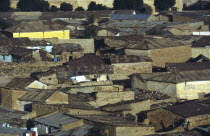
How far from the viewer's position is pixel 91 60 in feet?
75.4

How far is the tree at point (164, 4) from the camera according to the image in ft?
141

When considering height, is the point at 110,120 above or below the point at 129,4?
below

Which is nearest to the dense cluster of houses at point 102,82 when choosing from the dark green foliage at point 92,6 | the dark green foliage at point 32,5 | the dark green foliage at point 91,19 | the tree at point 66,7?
the dark green foliage at point 91,19

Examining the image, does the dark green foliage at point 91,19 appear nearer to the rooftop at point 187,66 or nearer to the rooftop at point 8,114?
the rooftop at point 187,66

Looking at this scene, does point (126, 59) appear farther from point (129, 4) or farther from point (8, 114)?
point (129, 4)

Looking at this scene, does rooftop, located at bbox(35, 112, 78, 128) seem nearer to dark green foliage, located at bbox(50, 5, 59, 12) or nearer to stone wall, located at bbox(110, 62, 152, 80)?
stone wall, located at bbox(110, 62, 152, 80)

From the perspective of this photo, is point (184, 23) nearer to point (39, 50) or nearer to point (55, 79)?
point (39, 50)

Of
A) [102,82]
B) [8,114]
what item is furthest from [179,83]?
[8,114]

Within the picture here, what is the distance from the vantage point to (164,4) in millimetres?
43156

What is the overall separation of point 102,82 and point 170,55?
358 cm

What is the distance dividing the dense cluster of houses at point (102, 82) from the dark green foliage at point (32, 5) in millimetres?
11606

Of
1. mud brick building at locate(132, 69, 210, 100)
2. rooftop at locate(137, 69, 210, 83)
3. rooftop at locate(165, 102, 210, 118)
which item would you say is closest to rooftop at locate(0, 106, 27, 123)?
rooftop at locate(165, 102, 210, 118)

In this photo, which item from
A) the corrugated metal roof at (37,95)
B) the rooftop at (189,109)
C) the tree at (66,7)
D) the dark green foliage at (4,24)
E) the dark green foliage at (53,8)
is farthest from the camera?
the tree at (66,7)

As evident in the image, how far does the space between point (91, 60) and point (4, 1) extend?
19.9m
